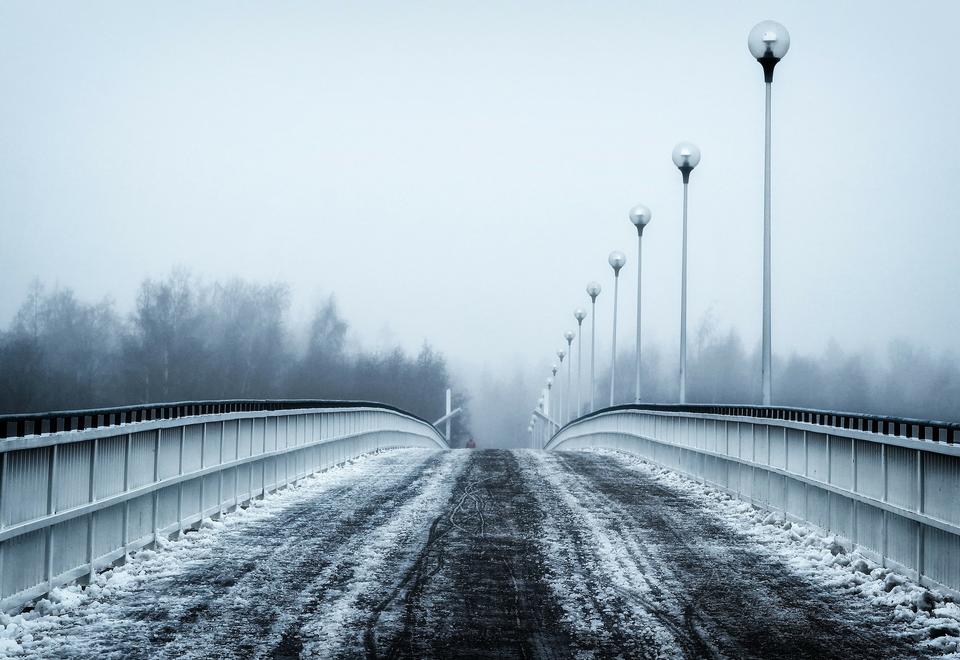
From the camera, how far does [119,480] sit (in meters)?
11.4

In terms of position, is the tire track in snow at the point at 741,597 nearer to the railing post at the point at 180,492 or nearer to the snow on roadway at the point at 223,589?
the snow on roadway at the point at 223,589

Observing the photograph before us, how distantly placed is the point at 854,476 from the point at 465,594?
4.79 m

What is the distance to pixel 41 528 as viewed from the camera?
367 inches

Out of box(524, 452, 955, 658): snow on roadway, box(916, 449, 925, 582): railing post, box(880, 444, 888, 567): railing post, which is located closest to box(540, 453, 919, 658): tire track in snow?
box(524, 452, 955, 658): snow on roadway

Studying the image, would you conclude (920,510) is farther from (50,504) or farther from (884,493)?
(50,504)

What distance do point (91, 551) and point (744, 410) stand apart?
11563 millimetres

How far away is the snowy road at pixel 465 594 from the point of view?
8281 mm

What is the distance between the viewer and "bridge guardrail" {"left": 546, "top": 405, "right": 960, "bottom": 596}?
1007 cm

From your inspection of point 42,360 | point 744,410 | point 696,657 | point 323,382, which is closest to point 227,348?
point 323,382

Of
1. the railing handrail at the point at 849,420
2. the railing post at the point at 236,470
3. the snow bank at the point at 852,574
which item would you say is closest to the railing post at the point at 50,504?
the railing post at the point at 236,470

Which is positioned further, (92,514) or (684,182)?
(684,182)

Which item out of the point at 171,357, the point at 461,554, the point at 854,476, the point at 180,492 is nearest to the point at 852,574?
the point at 854,476

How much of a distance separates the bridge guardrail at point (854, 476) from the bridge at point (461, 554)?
0.03 m

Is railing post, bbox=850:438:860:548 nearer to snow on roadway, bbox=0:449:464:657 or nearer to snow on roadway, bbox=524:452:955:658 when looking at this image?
snow on roadway, bbox=524:452:955:658
